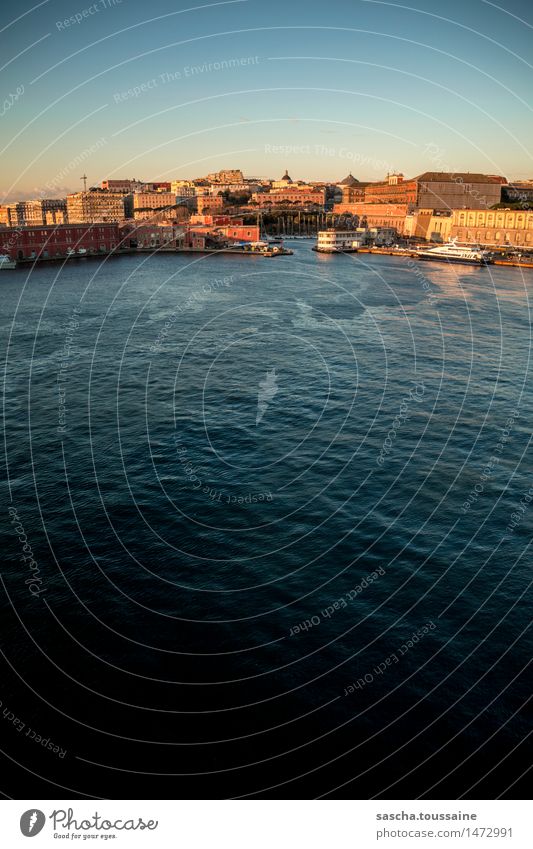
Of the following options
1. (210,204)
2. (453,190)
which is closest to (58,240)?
(453,190)

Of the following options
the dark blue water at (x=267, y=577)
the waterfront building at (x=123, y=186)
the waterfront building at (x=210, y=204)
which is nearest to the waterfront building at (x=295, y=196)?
the waterfront building at (x=210, y=204)

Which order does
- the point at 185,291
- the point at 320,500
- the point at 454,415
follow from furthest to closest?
the point at 185,291
the point at 454,415
the point at 320,500

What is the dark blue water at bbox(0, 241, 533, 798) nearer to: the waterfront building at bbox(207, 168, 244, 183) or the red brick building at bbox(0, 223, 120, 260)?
the red brick building at bbox(0, 223, 120, 260)

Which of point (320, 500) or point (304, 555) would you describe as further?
point (320, 500)

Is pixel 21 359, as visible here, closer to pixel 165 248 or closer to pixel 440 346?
pixel 440 346

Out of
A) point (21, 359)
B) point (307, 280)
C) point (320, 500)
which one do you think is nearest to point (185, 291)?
point (307, 280)

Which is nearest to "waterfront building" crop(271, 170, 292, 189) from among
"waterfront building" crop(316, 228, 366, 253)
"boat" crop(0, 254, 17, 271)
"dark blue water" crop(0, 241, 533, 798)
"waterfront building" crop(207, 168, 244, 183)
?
"waterfront building" crop(207, 168, 244, 183)

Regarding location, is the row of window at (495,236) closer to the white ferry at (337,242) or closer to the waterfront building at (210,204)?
the white ferry at (337,242)
